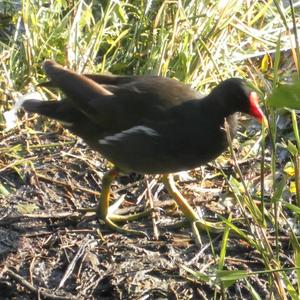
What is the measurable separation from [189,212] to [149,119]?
1.72 ft

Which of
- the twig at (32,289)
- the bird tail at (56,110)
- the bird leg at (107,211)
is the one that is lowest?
the twig at (32,289)

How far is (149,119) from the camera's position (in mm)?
3883

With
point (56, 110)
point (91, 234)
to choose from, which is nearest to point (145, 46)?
Answer: point (56, 110)

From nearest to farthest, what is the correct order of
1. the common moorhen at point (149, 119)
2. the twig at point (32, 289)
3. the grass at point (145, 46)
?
the twig at point (32, 289), the common moorhen at point (149, 119), the grass at point (145, 46)

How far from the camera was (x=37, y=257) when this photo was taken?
3.75 metres

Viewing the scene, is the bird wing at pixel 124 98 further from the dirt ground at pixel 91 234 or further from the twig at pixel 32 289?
the twig at pixel 32 289

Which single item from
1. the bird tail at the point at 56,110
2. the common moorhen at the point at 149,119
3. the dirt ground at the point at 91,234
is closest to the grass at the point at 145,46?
the dirt ground at the point at 91,234

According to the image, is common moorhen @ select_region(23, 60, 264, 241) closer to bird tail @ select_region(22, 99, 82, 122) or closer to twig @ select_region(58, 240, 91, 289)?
bird tail @ select_region(22, 99, 82, 122)

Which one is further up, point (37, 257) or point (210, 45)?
point (210, 45)

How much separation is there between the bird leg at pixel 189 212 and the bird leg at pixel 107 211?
172mm

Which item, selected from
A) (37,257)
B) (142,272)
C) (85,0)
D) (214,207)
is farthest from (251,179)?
(85,0)

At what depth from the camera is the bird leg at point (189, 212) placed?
404 cm

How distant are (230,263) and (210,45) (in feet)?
5.63

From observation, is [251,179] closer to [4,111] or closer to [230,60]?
[230,60]
